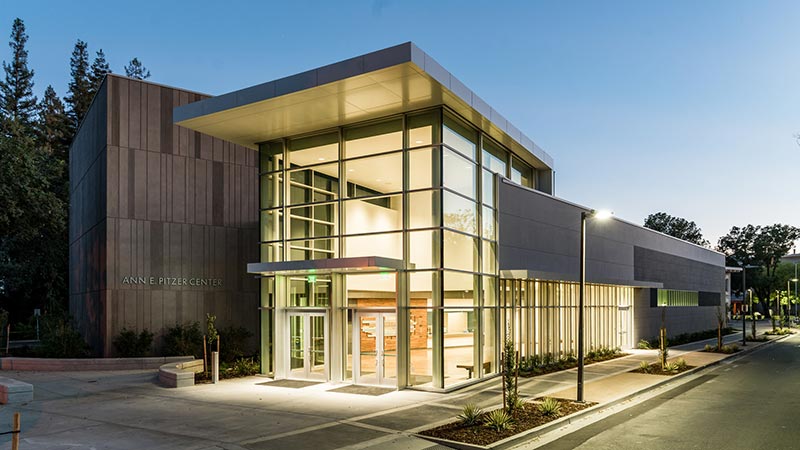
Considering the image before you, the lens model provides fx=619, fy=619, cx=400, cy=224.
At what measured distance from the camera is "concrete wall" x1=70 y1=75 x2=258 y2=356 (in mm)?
27047

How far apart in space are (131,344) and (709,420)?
21809 millimetres

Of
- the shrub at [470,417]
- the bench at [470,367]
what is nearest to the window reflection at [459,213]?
the bench at [470,367]

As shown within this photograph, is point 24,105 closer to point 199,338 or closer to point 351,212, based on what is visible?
point 199,338

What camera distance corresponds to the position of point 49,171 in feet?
118

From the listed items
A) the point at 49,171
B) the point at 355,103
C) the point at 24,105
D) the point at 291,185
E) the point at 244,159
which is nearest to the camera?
the point at 355,103

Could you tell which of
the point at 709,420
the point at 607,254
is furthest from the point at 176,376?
the point at 607,254

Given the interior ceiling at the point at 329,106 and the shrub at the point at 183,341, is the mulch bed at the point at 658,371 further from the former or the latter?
the shrub at the point at 183,341

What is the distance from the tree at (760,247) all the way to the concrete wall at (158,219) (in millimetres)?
109441

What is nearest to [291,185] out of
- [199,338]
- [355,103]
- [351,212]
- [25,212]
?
[351,212]

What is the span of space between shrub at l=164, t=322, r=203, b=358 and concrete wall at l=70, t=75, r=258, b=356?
691 millimetres

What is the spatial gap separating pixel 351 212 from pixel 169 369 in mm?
7918

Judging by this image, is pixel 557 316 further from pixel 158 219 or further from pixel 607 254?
pixel 158 219

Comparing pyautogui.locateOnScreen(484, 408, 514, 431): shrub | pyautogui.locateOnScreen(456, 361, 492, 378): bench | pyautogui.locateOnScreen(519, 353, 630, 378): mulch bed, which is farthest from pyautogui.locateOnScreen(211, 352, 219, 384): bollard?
pyautogui.locateOnScreen(484, 408, 514, 431): shrub

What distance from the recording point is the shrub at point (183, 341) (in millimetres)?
26781
